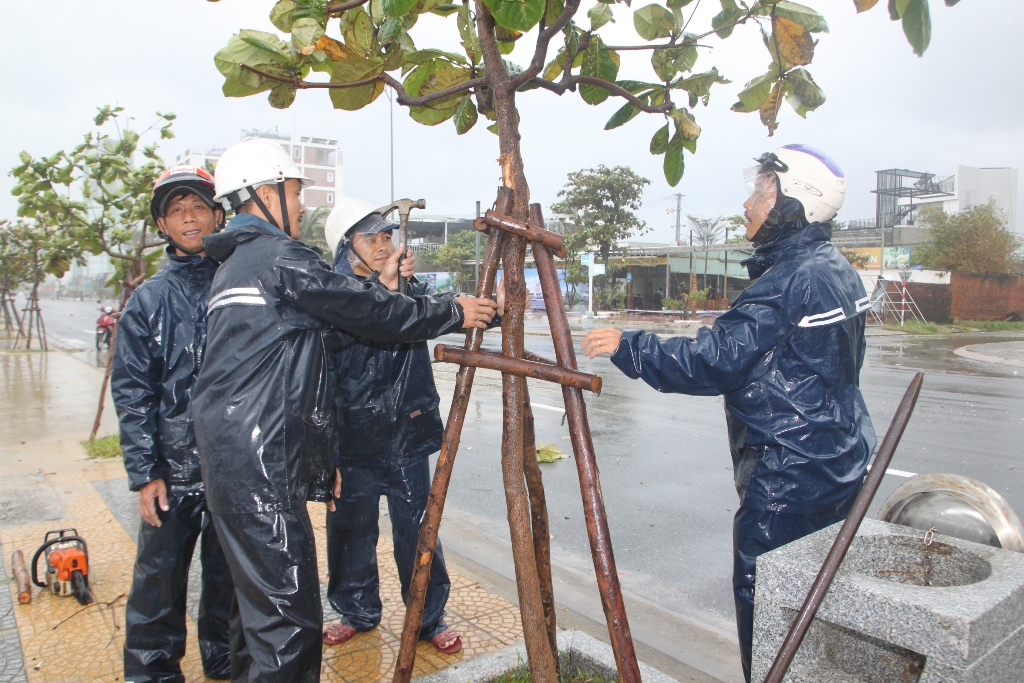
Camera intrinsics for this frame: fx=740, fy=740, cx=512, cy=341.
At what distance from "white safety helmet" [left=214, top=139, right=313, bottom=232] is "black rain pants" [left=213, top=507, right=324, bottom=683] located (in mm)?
1123

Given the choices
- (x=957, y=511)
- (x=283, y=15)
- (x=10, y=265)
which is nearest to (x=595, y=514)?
(x=957, y=511)

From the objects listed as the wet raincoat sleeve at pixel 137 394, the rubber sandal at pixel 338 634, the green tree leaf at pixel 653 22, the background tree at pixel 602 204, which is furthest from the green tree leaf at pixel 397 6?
the background tree at pixel 602 204

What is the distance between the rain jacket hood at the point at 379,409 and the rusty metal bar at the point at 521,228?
3.71ft

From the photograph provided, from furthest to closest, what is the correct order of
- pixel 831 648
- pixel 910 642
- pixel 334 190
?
pixel 334 190 → pixel 831 648 → pixel 910 642

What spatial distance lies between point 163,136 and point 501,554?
5118mm

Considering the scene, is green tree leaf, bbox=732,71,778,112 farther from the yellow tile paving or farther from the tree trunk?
the yellow tile paving

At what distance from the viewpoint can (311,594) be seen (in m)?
2.38

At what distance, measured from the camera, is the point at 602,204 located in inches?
1300

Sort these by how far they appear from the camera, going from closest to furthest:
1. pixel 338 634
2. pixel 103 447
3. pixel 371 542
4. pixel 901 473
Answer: pixel 338 634 → pixel 371 542 → pixel 901 473 → pixel 103 447

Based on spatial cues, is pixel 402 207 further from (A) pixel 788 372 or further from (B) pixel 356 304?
(A) pixel 788 372

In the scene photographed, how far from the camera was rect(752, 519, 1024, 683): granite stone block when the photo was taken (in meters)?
1.73

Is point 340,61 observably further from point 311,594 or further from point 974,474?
point 974,474

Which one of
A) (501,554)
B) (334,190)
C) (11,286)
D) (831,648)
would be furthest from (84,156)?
(334,190)

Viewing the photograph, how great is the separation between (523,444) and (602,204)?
31.5m
